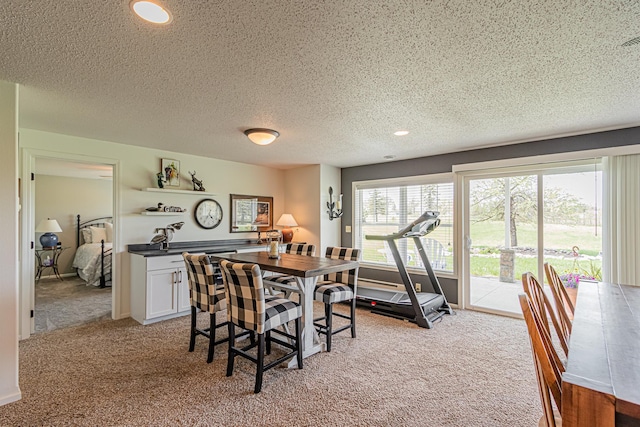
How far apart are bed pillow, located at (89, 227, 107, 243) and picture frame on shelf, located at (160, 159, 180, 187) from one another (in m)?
3.63

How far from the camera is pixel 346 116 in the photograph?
2994 millimetres

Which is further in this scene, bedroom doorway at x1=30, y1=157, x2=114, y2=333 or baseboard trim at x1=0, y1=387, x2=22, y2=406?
bedroom doorway at x1=30, y1=157, x2=114, y2=333

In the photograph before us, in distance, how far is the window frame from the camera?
455 centimetres

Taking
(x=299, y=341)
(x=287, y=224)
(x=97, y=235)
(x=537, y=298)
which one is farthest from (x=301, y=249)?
(x=97, y=235)

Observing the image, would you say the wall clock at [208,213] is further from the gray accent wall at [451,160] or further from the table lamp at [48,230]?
the table lamp at [48,230]

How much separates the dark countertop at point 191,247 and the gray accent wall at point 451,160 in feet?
6.37

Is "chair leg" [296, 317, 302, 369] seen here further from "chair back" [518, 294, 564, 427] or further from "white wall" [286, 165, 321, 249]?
"white wall" [286, 165, 321, 249]

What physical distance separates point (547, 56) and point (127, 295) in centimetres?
494

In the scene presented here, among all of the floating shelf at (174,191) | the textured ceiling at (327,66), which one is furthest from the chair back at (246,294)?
the floating shelf at (174,191)

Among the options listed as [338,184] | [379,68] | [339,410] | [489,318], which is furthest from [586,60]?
[338,184]

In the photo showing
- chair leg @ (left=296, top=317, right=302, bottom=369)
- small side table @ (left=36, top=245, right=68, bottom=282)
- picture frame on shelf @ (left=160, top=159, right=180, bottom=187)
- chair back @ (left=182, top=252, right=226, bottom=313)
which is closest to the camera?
chair leg @ (left=296, top=317, right=302, bottom=369)

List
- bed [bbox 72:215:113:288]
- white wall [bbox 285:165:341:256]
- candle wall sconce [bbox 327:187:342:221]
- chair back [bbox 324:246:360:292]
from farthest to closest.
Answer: bed [bbox 72:215:113:288] < candle wall sconce [bbox 327:187:342:221] < white wall [bbox 285:165:341:256] < chair back [bbox 324:246:360:292]

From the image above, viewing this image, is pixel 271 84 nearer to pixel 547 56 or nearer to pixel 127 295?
pixel 547 56

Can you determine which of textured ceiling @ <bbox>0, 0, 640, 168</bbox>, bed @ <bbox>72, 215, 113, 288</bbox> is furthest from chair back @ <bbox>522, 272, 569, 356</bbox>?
bed @ <bbox>72, 215, 113, 288</bbox>
